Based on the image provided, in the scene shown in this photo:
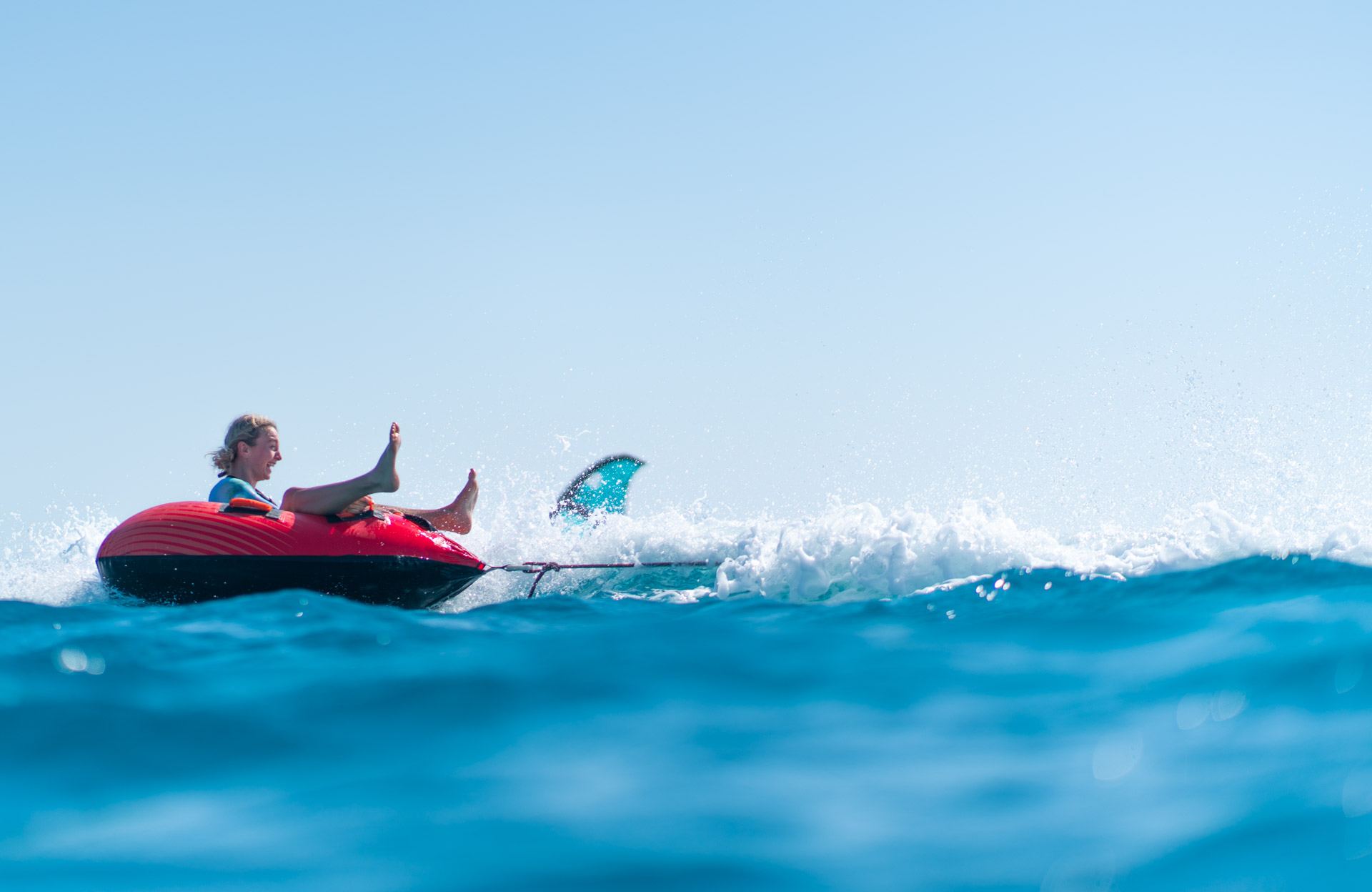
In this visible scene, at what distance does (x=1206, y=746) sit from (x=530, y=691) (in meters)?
2.06

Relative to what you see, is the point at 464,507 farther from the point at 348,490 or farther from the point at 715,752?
the point at 715,752

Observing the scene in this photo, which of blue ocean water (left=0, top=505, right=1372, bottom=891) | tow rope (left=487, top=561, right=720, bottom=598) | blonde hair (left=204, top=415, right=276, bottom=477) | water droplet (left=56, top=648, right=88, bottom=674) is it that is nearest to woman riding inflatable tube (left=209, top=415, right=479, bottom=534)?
blonde hair (left=204, top=415, right=276, bottom=477)

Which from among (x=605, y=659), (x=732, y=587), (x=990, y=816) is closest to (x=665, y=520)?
(x=732, y=587)

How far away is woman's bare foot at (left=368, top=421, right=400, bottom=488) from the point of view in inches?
249

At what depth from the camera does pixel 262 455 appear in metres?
6.96

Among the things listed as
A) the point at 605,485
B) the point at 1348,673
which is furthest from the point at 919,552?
the point at 605,485

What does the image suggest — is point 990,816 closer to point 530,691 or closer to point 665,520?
point 530,691

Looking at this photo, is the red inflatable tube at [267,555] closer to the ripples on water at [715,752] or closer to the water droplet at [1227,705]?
the ripples on water at [715,752]

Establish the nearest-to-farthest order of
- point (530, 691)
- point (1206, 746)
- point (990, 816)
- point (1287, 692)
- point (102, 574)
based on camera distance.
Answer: point (990, 816) < point (1206, 746) < point (1287, 692) < point (530, 691) < point (102, 574)

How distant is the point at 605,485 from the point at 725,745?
23.9 ft

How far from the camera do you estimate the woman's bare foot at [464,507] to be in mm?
7980

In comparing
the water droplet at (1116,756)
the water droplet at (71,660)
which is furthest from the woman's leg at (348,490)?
A: the water droplet at (1116,756)

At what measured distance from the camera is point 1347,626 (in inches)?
137

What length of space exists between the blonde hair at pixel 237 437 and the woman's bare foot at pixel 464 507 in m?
1.71
